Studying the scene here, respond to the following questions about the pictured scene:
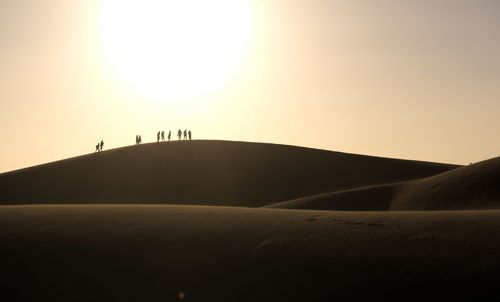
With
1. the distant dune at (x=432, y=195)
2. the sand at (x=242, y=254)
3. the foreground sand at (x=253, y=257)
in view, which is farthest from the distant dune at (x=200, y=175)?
the foreground sand at (x=253, y=257)

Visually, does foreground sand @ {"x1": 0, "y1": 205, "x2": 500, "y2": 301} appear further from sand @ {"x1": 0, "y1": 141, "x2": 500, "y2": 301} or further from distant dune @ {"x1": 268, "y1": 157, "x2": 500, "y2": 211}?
distant dune @ {"x1": 268, "y1": 157, "x2": 500, "y2": 211}

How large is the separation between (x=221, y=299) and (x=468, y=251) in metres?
6.96

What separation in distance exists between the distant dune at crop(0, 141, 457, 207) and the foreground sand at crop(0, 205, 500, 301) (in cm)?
3523

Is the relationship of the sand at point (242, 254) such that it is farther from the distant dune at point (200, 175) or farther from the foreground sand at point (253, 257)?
the distant dune at point (200, 175)

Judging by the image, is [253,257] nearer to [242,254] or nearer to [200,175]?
[242,254]

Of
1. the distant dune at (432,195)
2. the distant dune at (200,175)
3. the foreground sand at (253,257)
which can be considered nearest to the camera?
the foreground sand at (253,257)

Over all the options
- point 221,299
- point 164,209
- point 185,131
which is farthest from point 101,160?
point 221,299

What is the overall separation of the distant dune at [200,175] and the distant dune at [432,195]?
16.5 metres

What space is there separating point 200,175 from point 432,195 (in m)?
A: 32.4

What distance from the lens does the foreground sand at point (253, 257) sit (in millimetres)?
13219

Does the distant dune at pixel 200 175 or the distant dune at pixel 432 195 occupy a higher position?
the distant dune at pixel 200 175

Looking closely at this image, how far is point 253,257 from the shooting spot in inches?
595

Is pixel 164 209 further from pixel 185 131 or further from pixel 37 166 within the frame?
pixel 37 166

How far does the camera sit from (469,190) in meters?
33.1
